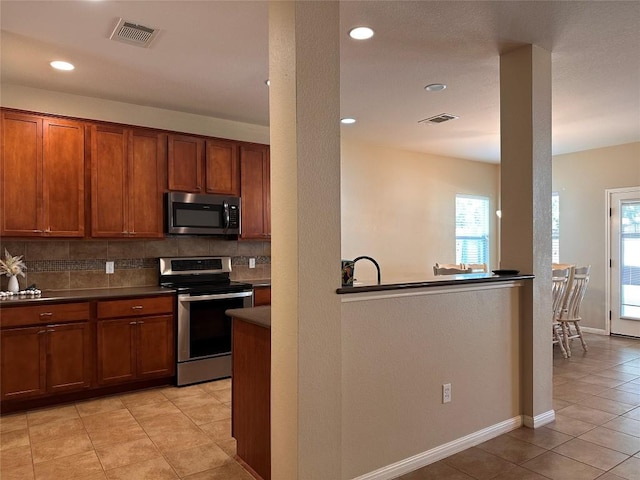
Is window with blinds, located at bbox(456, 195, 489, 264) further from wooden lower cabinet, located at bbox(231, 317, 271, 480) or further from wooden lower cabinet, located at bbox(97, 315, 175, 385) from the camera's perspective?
wooden lower cabinet, located at bbox(231, 317, 271, 480)

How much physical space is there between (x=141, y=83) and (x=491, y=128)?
392cm

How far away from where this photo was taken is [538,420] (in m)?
3.19

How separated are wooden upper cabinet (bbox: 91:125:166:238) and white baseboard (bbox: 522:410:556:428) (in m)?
3.49

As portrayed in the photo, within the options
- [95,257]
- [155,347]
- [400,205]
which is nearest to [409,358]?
[155,347]

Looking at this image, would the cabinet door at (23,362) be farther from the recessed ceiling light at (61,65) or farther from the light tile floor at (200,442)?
the recessed ceiling light at (61,65)

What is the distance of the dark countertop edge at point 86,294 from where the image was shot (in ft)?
11.5

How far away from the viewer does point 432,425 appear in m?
2.68

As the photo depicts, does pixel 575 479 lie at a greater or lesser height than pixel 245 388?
lesser

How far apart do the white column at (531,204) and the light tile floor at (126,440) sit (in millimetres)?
2083

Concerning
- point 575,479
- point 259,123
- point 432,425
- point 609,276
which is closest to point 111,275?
point 259,123

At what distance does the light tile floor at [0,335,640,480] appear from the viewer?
2574 mm

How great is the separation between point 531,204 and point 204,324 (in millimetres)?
3038

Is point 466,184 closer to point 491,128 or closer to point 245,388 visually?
point 491,128

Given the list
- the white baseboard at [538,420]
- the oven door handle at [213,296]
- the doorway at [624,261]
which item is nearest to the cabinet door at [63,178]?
the oven door handle at [213,296]
